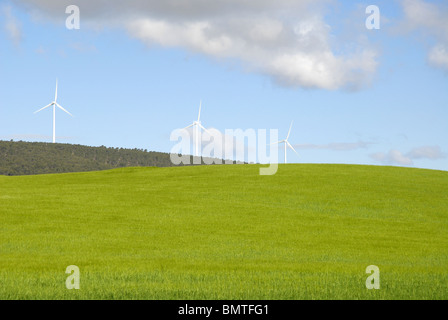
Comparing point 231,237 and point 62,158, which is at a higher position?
point 62,158

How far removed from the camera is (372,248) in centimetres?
2441

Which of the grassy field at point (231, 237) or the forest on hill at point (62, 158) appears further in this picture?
the forest on hill at point (62, 158)

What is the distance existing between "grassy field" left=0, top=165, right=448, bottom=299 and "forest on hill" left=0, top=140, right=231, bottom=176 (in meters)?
98.4

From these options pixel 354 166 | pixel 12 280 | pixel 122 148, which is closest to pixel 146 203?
pixel 12 280

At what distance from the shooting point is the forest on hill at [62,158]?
480 feet

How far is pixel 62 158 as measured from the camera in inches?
6122

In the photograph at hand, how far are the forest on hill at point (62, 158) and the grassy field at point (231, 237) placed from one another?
98.4 meters

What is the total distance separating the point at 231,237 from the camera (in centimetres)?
2612

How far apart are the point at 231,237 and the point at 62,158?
449ft

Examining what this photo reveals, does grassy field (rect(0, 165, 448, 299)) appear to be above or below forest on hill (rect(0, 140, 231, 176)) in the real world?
below

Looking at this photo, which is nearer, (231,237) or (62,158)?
(231,237)

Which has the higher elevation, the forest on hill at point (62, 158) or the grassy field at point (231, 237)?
the forest on hill at point (62, 158)

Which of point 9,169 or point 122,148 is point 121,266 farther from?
point 122,148

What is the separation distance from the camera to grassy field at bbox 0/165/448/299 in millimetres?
14494
